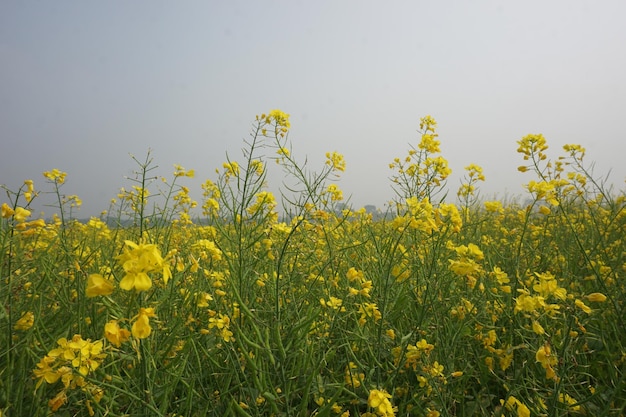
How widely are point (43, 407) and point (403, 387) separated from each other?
4.88 feet

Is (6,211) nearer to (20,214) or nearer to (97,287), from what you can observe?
(20,214)

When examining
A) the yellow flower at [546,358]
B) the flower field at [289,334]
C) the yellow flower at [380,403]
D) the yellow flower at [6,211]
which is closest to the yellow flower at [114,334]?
the flower field at [289,334]

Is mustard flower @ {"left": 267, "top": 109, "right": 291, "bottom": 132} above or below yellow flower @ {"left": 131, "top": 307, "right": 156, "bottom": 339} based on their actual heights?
above

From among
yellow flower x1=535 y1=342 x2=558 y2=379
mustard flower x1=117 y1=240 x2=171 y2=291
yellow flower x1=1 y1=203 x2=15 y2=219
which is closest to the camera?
mustard flower x1=117 y1=240 x2=171 y2=291

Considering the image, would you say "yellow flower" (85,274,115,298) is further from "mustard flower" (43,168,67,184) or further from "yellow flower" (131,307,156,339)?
"mustard flower" (43,168,67,184)

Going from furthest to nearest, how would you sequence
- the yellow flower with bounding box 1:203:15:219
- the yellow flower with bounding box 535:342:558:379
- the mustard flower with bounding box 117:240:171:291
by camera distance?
the yellow flower with bounding box 1:203:15:219 → the yellow flower with bounding box 535:342:558:379 → the mustard flower with bounding box 117:240:171:291

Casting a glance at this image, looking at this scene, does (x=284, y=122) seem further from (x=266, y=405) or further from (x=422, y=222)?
(x=266, y=405)

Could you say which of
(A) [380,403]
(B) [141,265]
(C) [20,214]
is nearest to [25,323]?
(C) [20,214]

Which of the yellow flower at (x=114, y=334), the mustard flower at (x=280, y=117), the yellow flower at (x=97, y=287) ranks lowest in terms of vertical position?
the yellow flower at (x=114, y=334)

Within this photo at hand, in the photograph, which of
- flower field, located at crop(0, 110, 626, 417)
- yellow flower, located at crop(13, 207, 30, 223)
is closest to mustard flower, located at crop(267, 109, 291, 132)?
flower field, located at crop(0, 110, 626, 417)

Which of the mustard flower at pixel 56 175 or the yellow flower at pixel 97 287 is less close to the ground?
the mustard flower at pixel 56 175

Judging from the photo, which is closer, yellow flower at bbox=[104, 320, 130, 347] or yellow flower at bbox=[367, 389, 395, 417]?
yellow flower at bbox=[104, 320, 130, 347]

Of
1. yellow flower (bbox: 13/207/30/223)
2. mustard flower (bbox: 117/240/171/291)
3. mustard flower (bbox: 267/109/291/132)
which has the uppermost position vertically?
mustard flower (bbox: 267/109/291/132)

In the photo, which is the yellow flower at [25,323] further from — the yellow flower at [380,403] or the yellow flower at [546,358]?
the yellow flower at [546,358]
